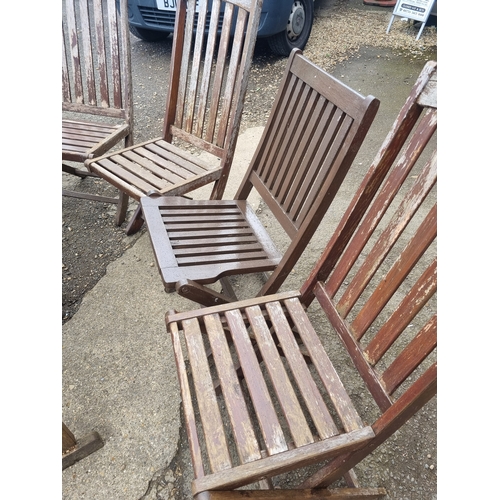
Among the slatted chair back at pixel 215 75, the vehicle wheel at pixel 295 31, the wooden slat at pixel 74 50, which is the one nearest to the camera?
the slatted chair back at pixel 215 75

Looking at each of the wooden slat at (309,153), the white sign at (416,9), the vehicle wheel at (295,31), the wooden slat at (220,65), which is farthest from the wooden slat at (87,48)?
the white sign at (416,9)

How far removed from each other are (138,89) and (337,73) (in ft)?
7.37

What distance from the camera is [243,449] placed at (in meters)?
1.11

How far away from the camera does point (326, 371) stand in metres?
1.35

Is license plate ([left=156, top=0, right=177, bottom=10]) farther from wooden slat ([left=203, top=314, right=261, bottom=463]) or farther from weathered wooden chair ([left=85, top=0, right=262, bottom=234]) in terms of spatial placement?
wooden slat ([left=203, top=314, right=261, bottom=463])

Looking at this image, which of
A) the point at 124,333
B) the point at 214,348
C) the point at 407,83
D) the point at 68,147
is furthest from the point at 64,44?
the point at 407,83

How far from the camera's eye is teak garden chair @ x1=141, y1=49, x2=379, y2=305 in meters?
1.52

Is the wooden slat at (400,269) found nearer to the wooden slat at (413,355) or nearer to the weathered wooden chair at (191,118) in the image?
the wooden slat at (413,355)

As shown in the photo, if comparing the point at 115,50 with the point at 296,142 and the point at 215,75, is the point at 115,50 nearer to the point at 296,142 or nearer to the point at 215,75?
the point at 215,75

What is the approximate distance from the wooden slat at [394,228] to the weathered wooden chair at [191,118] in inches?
43.3

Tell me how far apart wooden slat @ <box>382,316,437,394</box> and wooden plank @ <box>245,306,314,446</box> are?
0.28m

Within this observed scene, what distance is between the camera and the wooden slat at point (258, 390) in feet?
3.70

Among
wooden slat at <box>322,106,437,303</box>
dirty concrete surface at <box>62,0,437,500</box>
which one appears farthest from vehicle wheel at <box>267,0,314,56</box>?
wooden slat at <box>322,106,437,303</box>

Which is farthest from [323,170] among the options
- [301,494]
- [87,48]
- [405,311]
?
[87,48]
